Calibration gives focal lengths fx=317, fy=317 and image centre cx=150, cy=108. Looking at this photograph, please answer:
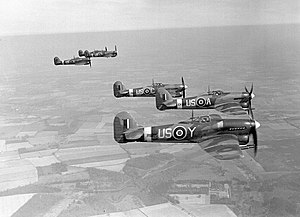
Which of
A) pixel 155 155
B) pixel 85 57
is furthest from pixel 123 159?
pixel 85 57

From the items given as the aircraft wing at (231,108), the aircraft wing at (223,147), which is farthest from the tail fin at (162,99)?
the aircraft wing at (223,147)

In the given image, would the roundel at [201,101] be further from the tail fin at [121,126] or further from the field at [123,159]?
the tail fin at [121,126]

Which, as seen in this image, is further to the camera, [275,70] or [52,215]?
[275,70]

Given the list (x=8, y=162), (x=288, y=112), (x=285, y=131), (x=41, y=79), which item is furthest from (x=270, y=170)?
(x=41, y=79)

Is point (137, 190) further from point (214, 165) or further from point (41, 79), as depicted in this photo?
point (41, 79)

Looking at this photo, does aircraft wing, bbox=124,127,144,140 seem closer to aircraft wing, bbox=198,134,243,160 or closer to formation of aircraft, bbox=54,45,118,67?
aircraft wing, bbox=198,134,243,160

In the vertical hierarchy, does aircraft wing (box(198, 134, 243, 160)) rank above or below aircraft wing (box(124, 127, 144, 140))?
below

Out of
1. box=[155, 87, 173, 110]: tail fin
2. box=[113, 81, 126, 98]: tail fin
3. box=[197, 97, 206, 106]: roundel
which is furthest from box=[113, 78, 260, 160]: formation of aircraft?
box=[113, 81, 126, 98]: tail fin
